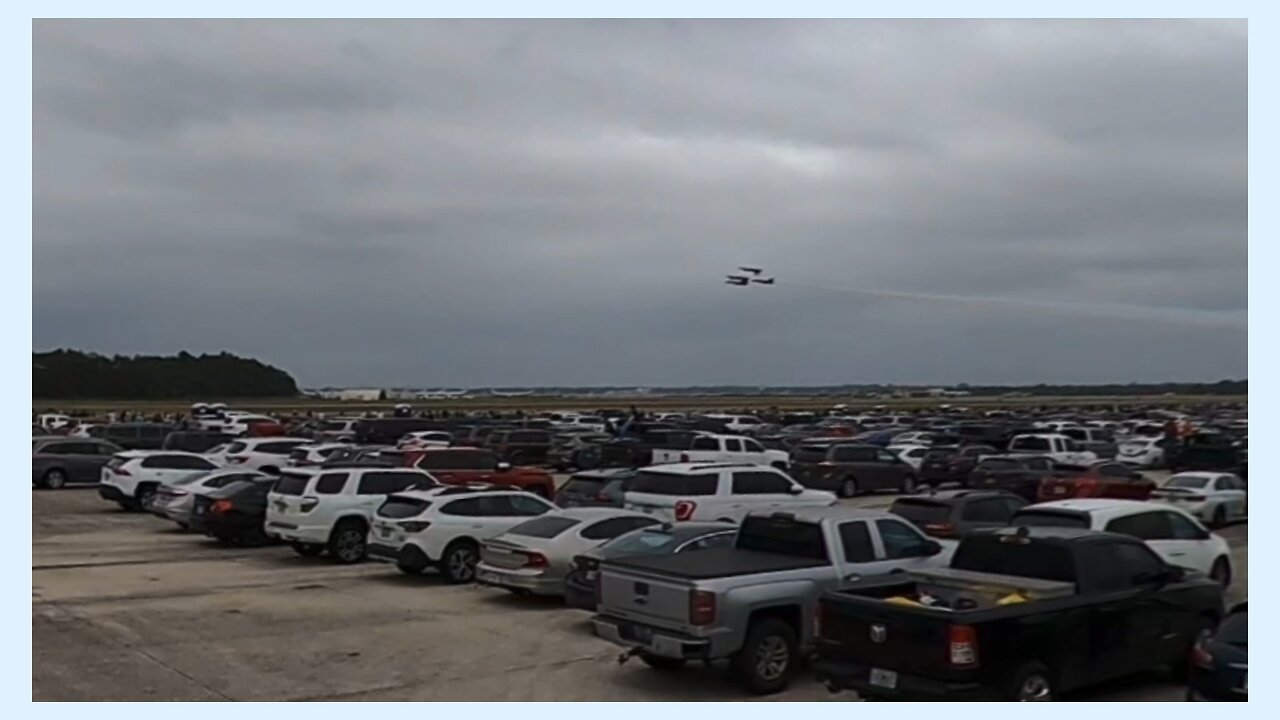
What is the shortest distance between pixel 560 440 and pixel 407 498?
2815 centimetres

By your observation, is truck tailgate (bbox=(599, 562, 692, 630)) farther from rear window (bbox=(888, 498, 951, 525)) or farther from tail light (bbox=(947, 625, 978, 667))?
rear window (bbox=(888, 498, 951, 525))

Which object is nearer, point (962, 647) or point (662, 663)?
point (962, 647)

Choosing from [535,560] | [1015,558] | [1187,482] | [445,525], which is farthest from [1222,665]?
[1187,482]

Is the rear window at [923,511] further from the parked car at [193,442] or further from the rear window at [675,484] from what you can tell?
the parked car at [193,442]

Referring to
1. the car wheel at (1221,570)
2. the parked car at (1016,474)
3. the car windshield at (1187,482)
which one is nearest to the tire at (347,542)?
the car wheel at (1221,570)

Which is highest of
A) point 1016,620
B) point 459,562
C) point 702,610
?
point 1016,620

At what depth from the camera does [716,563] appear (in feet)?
41.7

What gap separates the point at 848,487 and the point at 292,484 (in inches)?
699

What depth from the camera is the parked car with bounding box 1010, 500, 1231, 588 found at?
16.6 meters

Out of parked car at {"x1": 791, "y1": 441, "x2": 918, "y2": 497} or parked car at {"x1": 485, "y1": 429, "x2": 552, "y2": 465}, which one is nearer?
parked car at {"x1": 791, "y1": 441, "x2": 918, "y2": 497}

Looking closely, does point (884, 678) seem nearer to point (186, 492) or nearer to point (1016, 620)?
point (1016, 620)

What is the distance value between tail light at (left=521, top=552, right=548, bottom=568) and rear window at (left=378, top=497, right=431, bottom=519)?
146 inches

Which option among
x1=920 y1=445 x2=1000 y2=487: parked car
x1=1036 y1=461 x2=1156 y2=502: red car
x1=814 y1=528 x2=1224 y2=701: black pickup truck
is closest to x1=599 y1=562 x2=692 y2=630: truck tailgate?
x1=814 y1=528 x2=1224 y2=701: black pickup truck

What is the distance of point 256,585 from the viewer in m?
19.8
